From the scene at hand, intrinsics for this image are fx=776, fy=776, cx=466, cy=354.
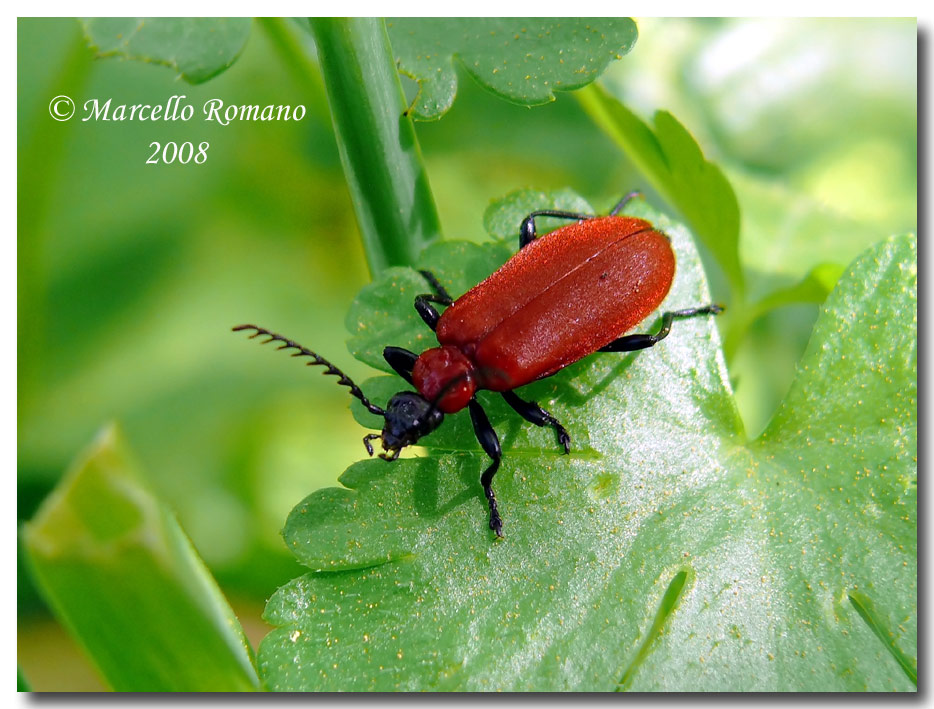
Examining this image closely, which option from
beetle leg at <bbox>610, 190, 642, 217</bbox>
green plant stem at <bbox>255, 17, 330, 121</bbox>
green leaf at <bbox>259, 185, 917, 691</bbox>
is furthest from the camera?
green plant stem at <bbox>255, 17, 330, 121</bbox>

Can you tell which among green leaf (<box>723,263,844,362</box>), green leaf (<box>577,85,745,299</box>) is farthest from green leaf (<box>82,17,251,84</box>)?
green leaf (<box>723,263,844,362</box>)

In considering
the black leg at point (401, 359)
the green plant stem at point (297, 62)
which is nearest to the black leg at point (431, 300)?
the black leg at point (401, 359)

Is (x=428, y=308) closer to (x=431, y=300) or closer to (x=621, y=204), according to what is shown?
(x=431, y=300)

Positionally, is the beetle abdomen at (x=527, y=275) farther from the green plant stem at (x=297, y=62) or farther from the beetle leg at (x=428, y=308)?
the green plant stem at (x=297, y=62)

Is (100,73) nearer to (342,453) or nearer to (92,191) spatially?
(92,191)

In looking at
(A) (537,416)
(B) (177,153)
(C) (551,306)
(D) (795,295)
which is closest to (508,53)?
(C) (551,306)

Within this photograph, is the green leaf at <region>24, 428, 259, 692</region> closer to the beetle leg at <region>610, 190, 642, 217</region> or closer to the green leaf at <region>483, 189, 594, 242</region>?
the green leaf at <region>483, 189, 594, 242</region>
